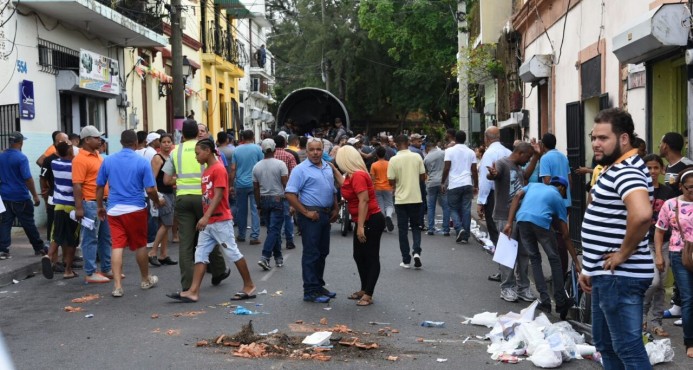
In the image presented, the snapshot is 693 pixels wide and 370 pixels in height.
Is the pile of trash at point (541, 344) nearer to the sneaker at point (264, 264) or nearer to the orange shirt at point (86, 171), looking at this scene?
the sneaker at point (264, 264)

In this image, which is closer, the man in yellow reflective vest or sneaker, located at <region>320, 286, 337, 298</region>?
sneaker, located at <region>320, 286, 337, 298</region>

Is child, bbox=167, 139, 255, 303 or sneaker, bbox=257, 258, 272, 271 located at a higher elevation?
child, bbox=167, 139, 255, 303

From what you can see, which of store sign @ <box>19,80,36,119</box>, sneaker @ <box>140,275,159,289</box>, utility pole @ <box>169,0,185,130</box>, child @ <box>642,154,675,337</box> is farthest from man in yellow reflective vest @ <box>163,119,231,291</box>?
utility pole @ <box>169,0,185,130</box>

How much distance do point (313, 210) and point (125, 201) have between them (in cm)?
220

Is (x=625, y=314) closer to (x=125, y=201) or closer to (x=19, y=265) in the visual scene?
(x=125, y=201)

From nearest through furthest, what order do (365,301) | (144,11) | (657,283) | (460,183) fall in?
(657,283), (365,301), (460,183), (144,11)

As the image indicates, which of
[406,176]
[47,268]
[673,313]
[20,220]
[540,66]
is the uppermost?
[540,66]

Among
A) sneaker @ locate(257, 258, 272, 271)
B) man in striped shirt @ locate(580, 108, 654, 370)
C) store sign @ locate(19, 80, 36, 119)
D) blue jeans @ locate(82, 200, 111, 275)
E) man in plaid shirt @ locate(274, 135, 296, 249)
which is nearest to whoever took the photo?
man in striped shirt @ locate(580, 108, 654, 370)

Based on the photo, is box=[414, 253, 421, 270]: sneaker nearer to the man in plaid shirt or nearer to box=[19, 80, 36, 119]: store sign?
the man in plaid shirt

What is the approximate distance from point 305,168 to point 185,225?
151 centimetres

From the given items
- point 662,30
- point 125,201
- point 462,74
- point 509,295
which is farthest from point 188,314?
point 462,74

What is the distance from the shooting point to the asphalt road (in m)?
7.01

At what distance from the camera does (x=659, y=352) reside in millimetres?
6852

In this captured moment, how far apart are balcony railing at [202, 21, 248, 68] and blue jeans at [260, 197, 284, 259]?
22.8 meters
